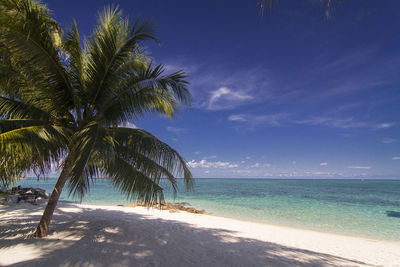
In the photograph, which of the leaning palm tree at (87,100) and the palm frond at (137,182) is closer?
the leaning palm tree at (87,100)

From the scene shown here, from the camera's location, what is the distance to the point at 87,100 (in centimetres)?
474

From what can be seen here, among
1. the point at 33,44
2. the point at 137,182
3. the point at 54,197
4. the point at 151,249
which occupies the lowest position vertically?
the point at 151,249

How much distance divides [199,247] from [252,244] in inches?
63.6

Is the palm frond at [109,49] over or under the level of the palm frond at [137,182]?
over

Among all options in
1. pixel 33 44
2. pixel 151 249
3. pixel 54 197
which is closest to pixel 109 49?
pixel 33 44

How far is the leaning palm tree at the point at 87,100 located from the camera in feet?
12.8

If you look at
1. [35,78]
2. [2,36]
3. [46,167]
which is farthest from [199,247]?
[2,36]

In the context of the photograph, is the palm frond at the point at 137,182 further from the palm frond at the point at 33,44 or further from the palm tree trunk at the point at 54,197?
the palm frond at the point at 33,44

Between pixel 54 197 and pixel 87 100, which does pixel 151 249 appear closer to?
pixel 54 197

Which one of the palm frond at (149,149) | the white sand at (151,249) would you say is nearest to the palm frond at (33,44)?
the palm frond at (149,149)

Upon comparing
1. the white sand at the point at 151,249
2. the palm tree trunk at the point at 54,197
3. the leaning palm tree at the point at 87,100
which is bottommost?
the white sand at the point at 151,249

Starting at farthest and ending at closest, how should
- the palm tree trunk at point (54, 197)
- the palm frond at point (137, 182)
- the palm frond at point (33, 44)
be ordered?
the palm frond at point (137, 182) < the palm tree trunk at point (54, 197) < the palm frond at point (33, 44)

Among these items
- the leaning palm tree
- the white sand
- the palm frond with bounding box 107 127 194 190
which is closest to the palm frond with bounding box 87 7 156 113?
the leaning palm tree

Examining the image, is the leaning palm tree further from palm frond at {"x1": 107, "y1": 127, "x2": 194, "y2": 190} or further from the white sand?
the white sand
